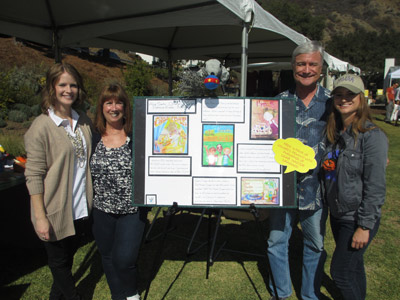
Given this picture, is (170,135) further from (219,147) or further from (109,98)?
(109,98)

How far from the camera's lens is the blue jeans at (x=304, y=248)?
2.21 metres

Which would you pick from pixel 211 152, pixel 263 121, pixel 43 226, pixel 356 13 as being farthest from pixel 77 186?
pixel 356 13

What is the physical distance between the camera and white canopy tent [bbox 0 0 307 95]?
8.35 ft

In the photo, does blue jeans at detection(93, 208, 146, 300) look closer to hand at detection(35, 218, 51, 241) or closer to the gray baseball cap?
hand at detection(35, 218, 51, 241)

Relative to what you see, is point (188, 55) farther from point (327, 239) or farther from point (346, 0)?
point (346, 0)

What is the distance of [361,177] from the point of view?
6.05ft

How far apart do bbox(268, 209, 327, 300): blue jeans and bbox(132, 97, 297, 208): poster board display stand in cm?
30

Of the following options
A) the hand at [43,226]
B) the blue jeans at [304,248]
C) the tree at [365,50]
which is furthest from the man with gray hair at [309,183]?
the tree at [365,50]

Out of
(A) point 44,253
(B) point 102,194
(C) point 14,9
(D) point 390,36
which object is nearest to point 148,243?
(A) point 44,253

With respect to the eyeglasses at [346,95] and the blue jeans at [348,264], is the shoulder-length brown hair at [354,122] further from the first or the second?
the blue jeans at [348,264]

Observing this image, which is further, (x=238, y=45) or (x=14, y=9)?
(x=238, y=45)

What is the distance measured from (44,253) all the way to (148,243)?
1.12 m

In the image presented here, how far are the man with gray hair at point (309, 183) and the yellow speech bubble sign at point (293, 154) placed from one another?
5.4 inches

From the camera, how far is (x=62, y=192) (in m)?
2.01
